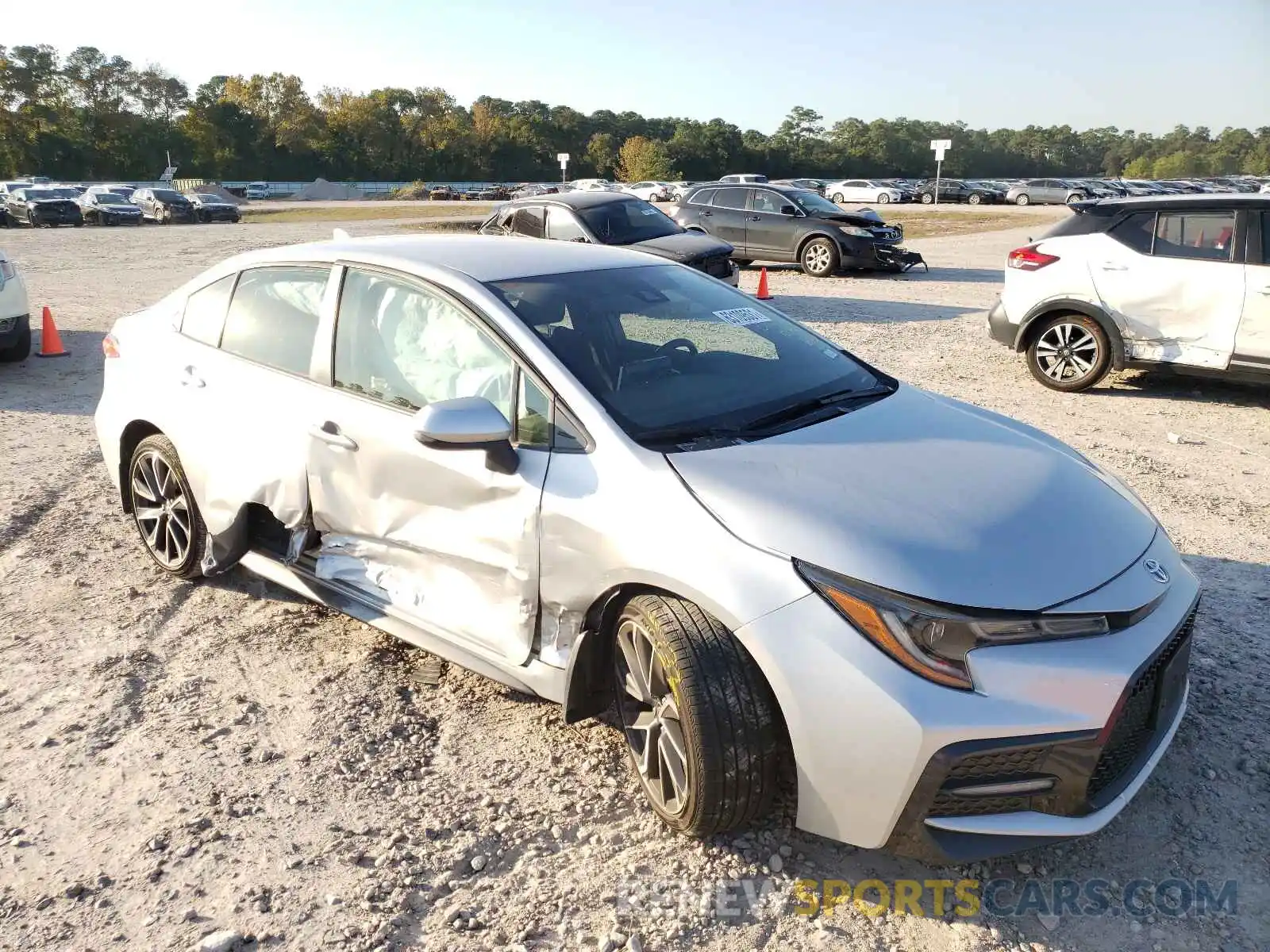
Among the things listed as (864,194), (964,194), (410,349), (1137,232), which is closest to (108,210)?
(864,194)

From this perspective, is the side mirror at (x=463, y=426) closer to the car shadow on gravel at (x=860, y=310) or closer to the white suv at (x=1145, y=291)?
the white suv at (x=1145, y=291)

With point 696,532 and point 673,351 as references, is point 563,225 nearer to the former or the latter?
point 673,351

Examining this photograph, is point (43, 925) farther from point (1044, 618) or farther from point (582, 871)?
point (1044, 618)

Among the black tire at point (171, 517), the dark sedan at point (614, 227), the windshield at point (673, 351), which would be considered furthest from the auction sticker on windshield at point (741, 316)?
the dark sedan at point (614, 227)

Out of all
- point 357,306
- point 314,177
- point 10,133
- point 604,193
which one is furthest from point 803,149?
point 357,306

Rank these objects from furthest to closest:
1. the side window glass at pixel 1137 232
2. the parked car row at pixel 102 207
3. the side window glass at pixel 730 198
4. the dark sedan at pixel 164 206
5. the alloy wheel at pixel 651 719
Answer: the dark sedan at pixel 164 206, the parked car row at pixel 102 207, the side window glass at pixel 730 198, the side window glass at pixel 1137 232, the alloy wheel at pixel 651 719

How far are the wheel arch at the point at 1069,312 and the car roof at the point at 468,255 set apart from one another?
17.8ft

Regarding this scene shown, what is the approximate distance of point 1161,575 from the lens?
111 inches

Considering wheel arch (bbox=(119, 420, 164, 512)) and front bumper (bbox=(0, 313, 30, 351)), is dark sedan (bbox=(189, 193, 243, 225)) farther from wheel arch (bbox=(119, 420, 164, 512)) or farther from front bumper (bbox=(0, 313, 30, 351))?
wheel arch (bbox=(119, 420, 164, 512))

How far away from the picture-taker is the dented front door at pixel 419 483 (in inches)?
122

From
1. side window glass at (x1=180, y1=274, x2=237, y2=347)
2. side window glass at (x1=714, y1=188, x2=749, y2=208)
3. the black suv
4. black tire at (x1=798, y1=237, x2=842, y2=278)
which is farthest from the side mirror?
side window glass at (x1=714, y1=188, x2=749, y2=208)

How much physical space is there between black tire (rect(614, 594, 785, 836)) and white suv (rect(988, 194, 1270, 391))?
261 inches

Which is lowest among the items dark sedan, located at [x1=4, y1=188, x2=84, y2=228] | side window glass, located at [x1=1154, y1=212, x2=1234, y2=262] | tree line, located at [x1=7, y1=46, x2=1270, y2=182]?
side window glass, located at [x1=1154, y1=212, x2=1234, y2=262]

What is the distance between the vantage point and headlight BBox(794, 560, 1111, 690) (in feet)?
7.81
